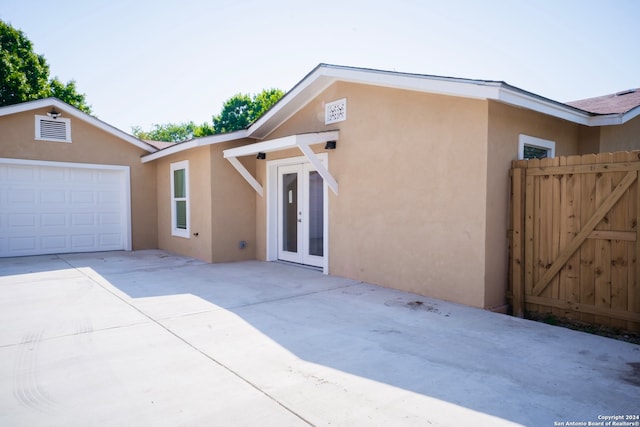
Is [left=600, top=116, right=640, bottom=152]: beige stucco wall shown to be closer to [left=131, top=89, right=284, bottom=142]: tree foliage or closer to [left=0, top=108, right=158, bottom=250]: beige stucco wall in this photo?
[left=0, top=108, right=158, bottom=250]: beige stucco wall

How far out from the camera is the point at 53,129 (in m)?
10.4

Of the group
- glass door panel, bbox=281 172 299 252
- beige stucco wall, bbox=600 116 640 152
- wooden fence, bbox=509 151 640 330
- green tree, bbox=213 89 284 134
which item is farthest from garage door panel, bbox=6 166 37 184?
green tree, bbox=213 89 284 134

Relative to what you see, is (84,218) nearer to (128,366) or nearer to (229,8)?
(229,8)

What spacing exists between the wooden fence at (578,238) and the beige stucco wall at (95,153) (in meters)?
10.3

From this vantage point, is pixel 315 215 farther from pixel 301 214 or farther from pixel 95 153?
pixel 95 153

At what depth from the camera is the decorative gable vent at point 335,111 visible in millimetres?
7264

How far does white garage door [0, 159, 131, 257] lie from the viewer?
9.93 metres

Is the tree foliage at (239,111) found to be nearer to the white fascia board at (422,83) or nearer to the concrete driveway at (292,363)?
the white fascia board at (422,83)

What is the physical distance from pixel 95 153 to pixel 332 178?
767cm

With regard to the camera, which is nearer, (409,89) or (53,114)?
(409,89)

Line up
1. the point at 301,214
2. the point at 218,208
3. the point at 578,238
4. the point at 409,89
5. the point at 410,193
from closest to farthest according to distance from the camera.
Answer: the point at 578,238 → the point at 409,89 → the point at 410,193 → the point at 301,214 → the point at 218,208

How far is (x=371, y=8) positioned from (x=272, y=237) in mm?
5549

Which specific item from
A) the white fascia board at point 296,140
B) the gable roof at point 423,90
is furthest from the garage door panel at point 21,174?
the white fascia board at point 296,140

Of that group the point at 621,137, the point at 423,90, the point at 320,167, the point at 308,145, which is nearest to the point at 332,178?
the point at 320,167
